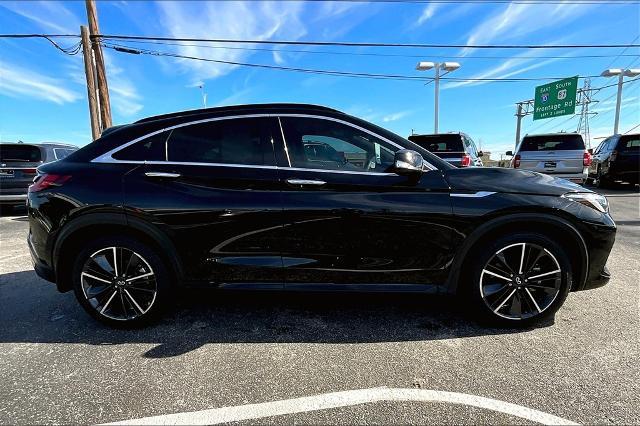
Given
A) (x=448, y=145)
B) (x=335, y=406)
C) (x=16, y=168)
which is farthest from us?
(x=448, y=145)

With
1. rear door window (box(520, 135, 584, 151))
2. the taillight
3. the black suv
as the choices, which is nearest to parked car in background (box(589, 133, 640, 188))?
rear door window (box(520, 135, 584, 151))

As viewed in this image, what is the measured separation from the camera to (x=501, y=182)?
3037mm

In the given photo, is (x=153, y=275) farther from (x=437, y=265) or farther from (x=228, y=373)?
(x=437, y=265)

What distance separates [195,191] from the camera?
10.1ft

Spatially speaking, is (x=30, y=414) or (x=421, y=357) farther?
(x=421, y=357)

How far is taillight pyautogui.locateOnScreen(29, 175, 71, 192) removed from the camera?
318cm

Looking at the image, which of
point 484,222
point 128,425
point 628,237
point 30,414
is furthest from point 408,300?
point 628,237

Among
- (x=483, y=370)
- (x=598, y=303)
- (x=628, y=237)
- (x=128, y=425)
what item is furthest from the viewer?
(x=628, y=237)

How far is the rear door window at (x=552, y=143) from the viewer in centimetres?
1040

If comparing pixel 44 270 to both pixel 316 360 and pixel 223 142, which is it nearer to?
pixel 223 142

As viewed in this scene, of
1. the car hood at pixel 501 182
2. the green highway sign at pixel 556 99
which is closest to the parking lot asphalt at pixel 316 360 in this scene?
the car hood at pixel 501 182

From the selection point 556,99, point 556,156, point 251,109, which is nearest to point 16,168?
point 251,109

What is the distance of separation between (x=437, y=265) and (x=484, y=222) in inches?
19.1

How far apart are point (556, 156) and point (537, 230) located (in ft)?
28.4
